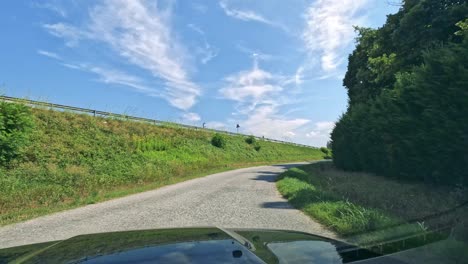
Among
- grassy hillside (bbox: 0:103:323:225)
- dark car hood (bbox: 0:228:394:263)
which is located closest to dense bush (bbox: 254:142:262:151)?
grassy hillside (bbox: 0:103:323:225)

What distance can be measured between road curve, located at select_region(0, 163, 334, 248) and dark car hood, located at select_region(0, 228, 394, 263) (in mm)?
5025

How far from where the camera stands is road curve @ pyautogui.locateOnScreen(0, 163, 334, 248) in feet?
31.5

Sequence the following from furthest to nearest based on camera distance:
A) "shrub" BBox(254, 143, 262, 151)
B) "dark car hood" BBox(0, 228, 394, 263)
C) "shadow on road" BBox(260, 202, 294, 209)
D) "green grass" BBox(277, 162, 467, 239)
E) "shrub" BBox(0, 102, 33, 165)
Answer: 1. "shrub" BBox(254, 143, 262, 151)
2. "shrub" BBox(0, 102, 33, 165)
3. "shadow on road" BBox(260, 202, 294, 209)
4. "green grass" BBox(277, 162, 467, 239)
5. "dark car hood" BBox(0, 228, 394, 263)

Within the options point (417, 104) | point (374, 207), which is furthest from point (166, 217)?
point (417, 104)

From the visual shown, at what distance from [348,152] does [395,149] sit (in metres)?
12.0

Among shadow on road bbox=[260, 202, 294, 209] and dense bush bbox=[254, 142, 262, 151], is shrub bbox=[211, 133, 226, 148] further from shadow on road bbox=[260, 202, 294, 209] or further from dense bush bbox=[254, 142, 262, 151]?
shadow on road bbox=[260, 202, 294, 209]

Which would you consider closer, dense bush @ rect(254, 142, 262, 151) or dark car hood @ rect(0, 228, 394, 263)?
dark car hood @ rect(0, 228, 394, 263)

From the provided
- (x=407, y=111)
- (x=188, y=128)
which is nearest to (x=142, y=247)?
(x=407, y=111)

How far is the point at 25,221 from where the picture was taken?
11773 mm

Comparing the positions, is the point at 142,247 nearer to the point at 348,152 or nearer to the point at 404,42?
the point at 404,42

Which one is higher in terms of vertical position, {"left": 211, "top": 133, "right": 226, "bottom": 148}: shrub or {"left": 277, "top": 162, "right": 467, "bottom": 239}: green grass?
{"left": 211, "top": 133, "right": 226, "bottom": 148}: shrub

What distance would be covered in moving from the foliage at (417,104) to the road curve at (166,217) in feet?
20.3

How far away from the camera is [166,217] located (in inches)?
452

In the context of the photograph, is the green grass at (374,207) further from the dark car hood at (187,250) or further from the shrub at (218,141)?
the shrub at (218,141)
